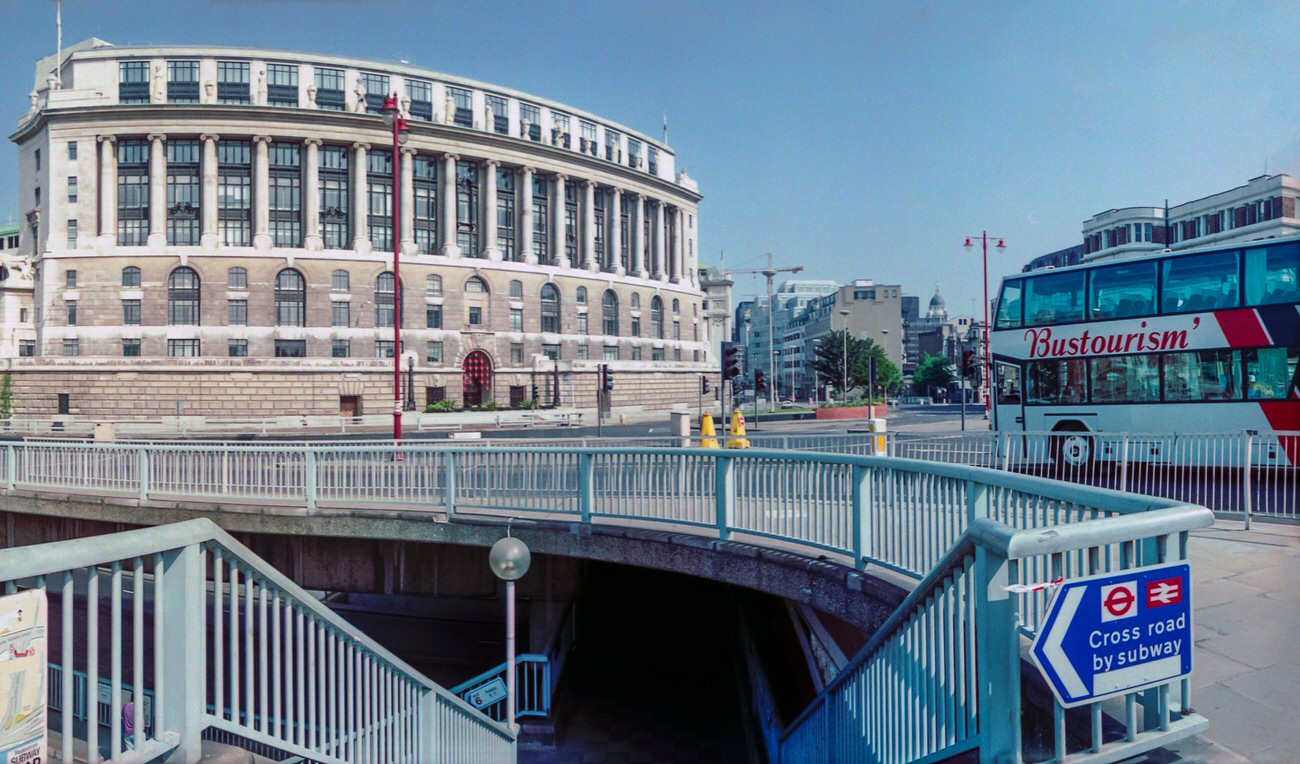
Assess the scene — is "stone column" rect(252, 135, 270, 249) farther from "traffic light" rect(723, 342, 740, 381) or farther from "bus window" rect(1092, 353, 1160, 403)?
"bus window" rect(1092, 353, 1160, 403)

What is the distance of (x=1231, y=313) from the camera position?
15.1 metres

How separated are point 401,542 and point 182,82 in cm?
6094

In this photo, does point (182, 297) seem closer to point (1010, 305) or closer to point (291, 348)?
point (291, 348)

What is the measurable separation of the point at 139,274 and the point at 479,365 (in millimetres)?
24331

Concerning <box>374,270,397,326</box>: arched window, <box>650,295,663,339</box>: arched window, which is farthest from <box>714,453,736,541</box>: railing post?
<box>650,295,663,339</box>: arched window

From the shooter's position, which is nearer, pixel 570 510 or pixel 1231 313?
pixel 570 510

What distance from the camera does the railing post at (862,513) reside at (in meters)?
6.58

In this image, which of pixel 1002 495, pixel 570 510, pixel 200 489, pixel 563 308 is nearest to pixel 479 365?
pixel 563 308

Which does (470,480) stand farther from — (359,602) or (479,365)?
(479,365)

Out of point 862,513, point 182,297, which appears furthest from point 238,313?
point 862,513

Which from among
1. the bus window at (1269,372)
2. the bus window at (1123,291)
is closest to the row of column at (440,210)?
the bus window at (1123,291)

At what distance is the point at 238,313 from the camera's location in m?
54.3

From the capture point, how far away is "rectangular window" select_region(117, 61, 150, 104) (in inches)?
2216

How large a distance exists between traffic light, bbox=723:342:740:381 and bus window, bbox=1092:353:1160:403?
407 inches
